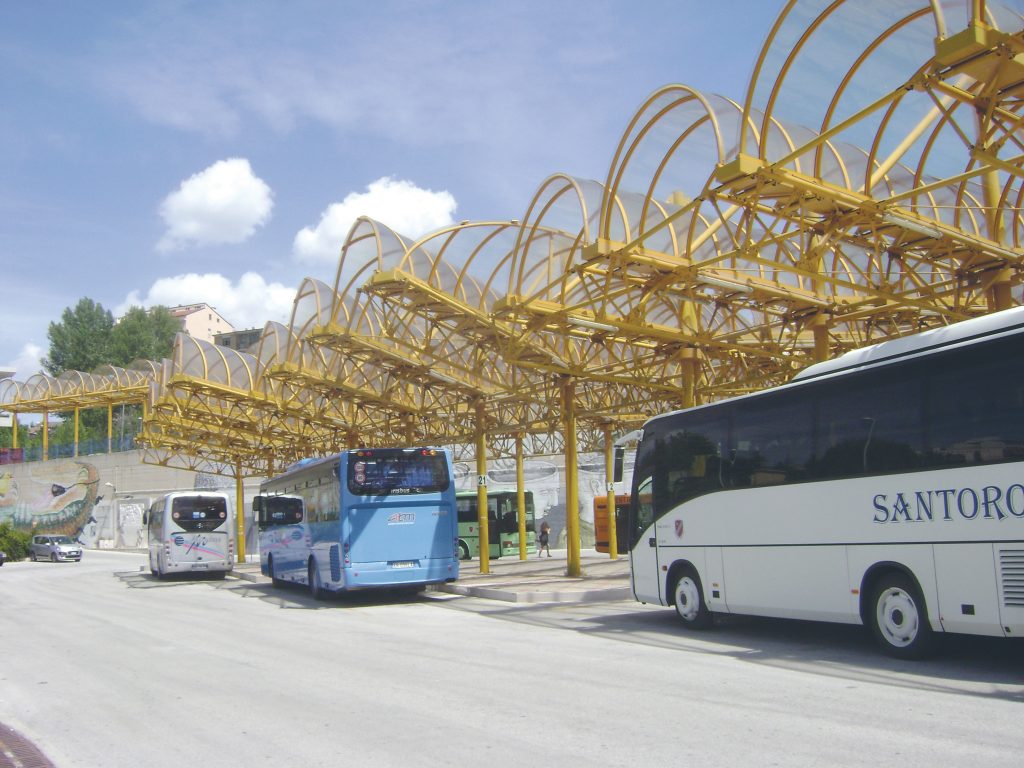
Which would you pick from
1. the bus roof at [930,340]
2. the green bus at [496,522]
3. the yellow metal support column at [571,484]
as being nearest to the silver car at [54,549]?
the green bus at [496,522]

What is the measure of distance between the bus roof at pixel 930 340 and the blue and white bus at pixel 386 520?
9.84 metres

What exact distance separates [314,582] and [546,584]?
536 centimetres

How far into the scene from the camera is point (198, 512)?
29.3 metres

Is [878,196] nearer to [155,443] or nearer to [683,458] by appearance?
[683,458]

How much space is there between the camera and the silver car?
46.2m

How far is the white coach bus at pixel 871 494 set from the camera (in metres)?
8.55

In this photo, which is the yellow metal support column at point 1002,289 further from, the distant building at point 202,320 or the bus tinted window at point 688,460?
the distant building at point 202,320

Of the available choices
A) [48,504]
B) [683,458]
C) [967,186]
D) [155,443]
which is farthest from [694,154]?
[48,504]

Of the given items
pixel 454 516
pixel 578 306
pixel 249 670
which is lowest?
pixel 249 670

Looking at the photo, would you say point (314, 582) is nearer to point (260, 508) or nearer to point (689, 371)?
point (260, 508)

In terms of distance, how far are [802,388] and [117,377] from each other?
4603cm

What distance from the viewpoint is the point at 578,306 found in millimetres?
15695

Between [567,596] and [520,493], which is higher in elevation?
[520,493]

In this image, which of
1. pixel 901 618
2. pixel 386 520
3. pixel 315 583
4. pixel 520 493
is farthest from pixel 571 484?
pixel 901 618
